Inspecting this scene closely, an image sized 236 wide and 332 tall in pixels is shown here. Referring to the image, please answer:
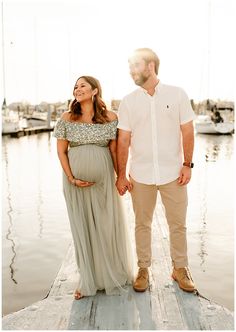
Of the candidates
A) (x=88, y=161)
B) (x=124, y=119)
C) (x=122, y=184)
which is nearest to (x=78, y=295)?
(x=122, y=184)

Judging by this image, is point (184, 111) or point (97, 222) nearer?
point (184, 111)

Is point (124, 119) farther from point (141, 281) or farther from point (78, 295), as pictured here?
point (78, 295)

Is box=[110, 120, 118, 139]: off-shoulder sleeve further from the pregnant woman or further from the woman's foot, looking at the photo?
the woman's foot

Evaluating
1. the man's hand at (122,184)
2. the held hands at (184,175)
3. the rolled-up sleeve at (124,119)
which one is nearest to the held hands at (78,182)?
the man's hand at (122,184)

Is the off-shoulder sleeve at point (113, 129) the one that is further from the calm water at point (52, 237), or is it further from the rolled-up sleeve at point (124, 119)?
the calm water at point (52, 237)

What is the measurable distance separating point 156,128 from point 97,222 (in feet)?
3.01

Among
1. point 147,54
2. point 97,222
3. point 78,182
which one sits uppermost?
point 147,54

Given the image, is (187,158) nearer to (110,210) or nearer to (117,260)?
(110,210)

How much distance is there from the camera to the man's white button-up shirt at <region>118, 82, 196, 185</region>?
3555mm

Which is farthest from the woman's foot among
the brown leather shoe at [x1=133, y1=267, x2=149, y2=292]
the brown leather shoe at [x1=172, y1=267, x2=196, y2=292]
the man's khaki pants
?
the brown leather shoe at [x1=172, y1=267, x2=196, y2=292]

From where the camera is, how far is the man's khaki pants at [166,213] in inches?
146

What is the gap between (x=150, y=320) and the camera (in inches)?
124

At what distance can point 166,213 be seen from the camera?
3822 millimetres

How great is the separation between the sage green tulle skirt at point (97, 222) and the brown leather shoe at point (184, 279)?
436mm
